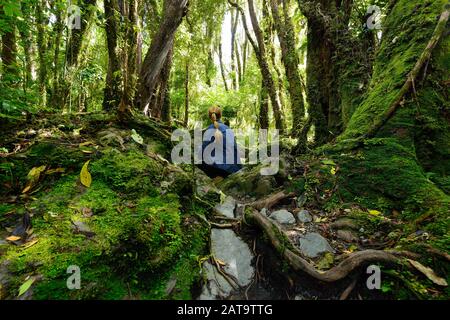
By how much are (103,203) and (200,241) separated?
102 cm

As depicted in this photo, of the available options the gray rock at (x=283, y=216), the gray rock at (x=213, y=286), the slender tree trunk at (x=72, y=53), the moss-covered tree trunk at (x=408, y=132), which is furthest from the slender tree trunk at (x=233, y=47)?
the gray rock at (x=213, y=286)

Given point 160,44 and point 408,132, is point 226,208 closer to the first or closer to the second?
point 408,132

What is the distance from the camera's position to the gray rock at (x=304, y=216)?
3.59m

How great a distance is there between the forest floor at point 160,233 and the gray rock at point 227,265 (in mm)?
11

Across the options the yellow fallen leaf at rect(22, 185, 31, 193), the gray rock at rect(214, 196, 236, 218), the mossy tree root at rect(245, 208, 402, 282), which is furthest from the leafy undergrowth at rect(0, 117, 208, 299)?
the mossy tree root at rect(245, 208, 402, 282)

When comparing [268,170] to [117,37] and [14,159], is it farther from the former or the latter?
[117,37]

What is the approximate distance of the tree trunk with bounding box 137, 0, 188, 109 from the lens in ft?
17.6

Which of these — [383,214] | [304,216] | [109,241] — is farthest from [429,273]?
[109,241]

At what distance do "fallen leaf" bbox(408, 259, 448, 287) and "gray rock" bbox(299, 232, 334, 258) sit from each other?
32.0 inches

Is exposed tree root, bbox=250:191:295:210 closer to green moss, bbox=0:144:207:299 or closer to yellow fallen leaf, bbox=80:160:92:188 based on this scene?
green moss, bbox=0:144:207:299

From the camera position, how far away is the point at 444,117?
3.80 m

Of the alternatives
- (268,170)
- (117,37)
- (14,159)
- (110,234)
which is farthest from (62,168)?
(117,37)

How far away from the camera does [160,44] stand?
5.48m

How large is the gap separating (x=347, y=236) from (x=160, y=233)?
6.48ft
